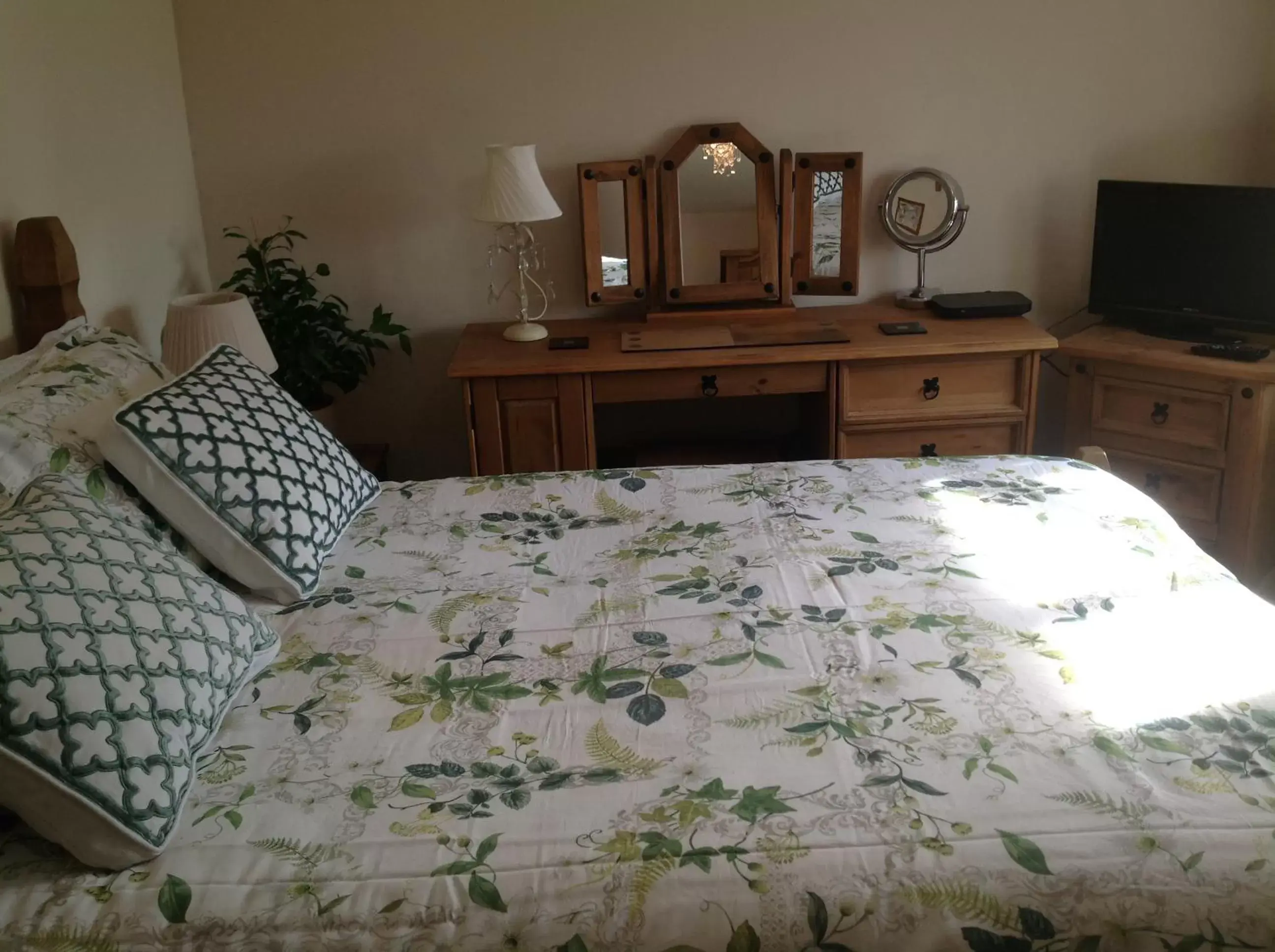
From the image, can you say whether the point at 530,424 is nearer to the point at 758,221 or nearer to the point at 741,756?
the point at 758,221

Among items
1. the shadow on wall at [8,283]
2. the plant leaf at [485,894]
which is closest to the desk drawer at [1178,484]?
the plant leaf at [485,894]

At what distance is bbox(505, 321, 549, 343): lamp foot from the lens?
3074 mm

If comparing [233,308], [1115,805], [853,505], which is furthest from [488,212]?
[1115,805]

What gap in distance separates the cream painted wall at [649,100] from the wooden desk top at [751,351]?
352 mm

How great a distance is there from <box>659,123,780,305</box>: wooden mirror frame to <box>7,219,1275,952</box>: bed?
51.5 inches

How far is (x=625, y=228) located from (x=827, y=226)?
0.56 meters

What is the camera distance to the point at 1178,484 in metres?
2.98

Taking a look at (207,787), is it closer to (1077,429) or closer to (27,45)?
(27,45)

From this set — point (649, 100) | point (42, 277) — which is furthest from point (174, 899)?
point (649, 100)

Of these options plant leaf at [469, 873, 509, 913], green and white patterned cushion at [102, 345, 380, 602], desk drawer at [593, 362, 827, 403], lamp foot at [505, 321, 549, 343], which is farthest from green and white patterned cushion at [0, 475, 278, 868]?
lamp foot at [505, 321, 549, 343]

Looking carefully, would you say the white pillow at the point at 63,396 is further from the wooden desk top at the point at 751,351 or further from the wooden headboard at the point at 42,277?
the wooden desk top at the point at 751,351

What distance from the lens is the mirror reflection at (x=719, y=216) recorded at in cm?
316

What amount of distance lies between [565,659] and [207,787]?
49 cm

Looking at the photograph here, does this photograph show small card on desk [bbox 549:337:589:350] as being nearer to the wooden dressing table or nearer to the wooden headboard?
the wooden dressing table
